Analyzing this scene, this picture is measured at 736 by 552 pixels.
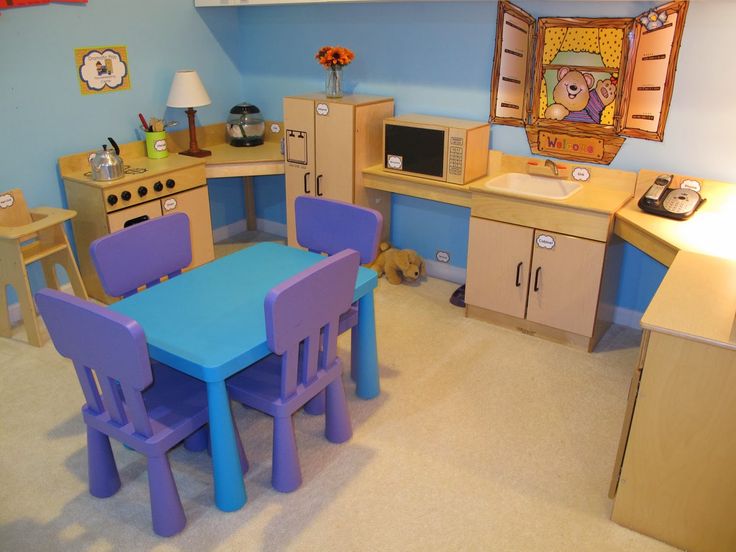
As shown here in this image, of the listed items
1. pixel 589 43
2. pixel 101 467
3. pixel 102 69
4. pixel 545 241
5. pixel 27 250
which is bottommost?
pixel 101 467

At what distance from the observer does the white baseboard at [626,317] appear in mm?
3631

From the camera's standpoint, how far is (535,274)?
343 centimetres

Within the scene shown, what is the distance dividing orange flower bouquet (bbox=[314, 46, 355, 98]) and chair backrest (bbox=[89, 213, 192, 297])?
168 cm

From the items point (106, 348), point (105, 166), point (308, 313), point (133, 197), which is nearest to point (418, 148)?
point (133, 197)

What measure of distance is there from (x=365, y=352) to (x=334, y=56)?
6.52 ft

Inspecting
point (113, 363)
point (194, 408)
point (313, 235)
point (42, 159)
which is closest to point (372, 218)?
point (313, 235)

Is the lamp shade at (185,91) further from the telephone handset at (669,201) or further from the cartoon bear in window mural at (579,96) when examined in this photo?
the telephone handset at (669,201)

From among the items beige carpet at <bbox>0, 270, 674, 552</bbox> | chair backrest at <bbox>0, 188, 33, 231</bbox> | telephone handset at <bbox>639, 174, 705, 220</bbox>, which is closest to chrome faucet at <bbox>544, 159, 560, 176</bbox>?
telephone handset at <bbox>639, 174, 705, 220</bbox>

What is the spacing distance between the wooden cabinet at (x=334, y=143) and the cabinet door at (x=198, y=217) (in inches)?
21.9

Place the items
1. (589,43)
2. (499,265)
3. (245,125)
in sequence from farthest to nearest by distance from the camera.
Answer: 1. (245,125)
2. (499,265)
3. (589,43)

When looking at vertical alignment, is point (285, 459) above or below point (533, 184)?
below

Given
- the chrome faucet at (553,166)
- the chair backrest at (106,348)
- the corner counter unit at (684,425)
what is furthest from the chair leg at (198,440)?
the chrome faucet at (553,166)

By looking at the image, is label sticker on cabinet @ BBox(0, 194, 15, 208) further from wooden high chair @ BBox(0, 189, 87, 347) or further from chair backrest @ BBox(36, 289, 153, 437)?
chair backrest @ BBox(36, 289, 153, 437)

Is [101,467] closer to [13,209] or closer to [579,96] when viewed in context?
[13,209]
